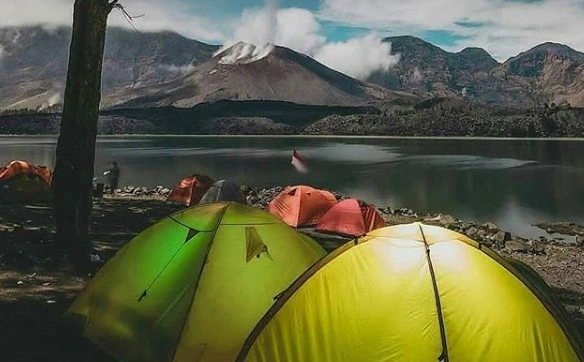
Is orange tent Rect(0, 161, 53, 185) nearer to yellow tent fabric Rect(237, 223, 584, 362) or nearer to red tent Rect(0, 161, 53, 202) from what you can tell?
red tent Rect(0, 161, 53, 202)

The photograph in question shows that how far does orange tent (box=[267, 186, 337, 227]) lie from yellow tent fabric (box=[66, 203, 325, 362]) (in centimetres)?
1433

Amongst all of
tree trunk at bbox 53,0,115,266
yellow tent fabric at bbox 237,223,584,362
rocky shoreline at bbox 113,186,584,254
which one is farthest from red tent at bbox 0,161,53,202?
yellow tent fabric at bbox 237,223,584,362

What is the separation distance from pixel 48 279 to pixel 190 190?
1737 cm

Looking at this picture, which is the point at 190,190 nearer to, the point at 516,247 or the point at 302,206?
the point at 302,206

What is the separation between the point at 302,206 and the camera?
23.5m

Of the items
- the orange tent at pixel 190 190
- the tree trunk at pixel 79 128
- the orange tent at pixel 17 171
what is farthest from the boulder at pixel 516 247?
the orange tent at pixel 17 171

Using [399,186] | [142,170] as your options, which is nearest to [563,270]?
[399,186]

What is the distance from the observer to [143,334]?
25.4 feet

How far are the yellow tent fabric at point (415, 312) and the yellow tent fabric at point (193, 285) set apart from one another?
1.08m

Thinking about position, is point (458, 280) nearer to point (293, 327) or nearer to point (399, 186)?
point (293, 327)

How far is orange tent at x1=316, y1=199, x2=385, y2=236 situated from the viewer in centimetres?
2114

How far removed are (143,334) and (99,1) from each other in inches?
281

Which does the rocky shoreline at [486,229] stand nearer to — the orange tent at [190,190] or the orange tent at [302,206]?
the orange tent at [302,206]

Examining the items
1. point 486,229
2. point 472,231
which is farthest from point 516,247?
point 486,229
